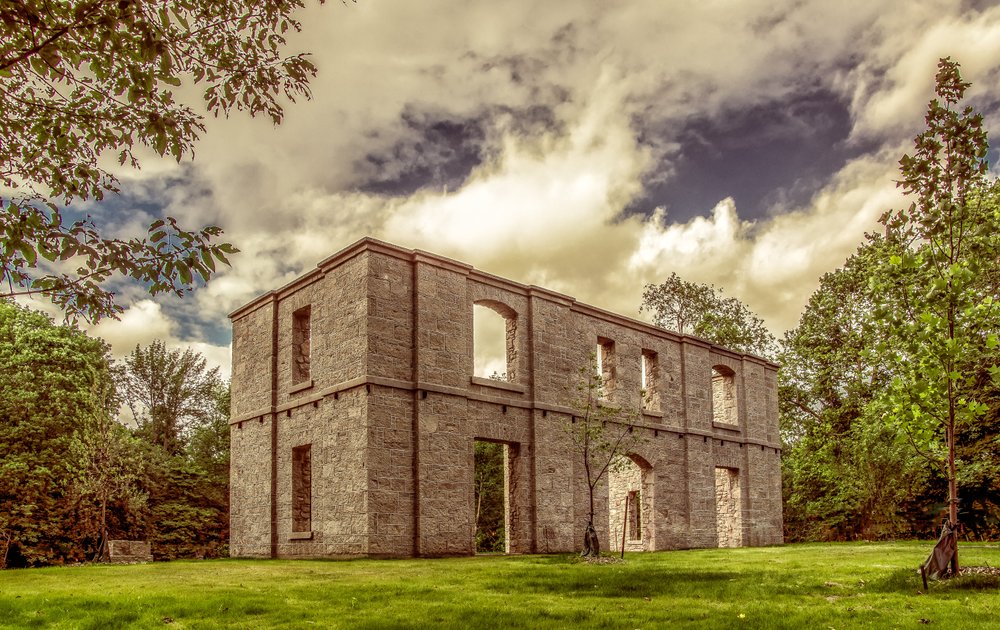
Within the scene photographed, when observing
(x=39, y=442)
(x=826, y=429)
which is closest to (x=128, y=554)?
(x=39, y=442)

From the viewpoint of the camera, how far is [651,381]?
26.1m

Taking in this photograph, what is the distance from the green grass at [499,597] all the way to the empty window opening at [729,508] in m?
13.8

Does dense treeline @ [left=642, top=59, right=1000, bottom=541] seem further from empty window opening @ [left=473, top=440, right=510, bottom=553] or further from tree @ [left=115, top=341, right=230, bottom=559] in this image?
tree @ [left=115, top=341, right=230, bottom=559]

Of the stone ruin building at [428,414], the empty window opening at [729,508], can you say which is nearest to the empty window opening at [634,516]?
the stone ruin building at [428,414]

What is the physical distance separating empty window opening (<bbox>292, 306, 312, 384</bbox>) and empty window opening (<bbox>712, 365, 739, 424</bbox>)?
14567mm

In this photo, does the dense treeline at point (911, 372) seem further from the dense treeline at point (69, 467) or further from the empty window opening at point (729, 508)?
the dense treeline at point (69, 467)

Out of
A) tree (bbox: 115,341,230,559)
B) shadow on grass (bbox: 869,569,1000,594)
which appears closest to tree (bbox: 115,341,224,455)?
tree (bbox: 115,341,230,559)

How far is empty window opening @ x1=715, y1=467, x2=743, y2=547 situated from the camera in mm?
28594

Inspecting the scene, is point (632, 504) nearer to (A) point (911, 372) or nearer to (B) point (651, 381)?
(B) point (651, 381)

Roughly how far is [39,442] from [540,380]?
18256 millimetres

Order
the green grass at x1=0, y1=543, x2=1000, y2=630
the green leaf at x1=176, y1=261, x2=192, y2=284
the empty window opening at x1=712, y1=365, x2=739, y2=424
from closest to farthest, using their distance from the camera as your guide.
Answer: the green leaf at x1=176, y1=261, x2=192, y2=284 → the green grass at x1=0, y1=543, x2=1000, y2=630 → the empty window opening at x1=712, y1=365, x2=739, y2=424

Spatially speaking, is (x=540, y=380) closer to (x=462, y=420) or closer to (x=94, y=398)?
(x=462, y=420)

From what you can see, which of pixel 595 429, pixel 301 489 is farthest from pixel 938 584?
pixel 301 489

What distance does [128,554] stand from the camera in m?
20.7
